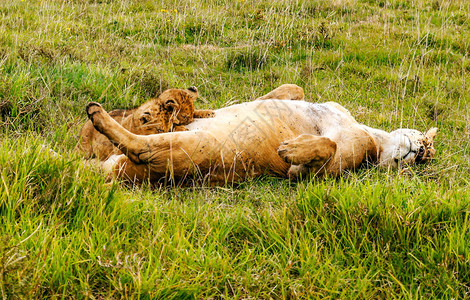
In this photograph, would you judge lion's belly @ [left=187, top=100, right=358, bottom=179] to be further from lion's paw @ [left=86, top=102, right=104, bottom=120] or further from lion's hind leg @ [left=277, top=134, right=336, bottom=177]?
lion's paw @ [left=86, top=102, right=104, bottom=120]

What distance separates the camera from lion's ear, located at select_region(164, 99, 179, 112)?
11.7 feet

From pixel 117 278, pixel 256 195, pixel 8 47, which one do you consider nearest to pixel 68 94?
pixel 8 47

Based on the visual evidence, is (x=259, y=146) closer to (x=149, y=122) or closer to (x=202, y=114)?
(x=202, y=114)

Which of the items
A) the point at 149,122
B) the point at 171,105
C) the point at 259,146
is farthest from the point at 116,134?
the point at 259,146

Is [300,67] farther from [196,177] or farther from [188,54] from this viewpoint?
[196,177]

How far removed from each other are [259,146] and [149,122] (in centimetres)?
88

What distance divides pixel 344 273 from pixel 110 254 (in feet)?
3.93

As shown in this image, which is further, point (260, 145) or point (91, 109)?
point (260, 145)

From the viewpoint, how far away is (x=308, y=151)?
131 inches

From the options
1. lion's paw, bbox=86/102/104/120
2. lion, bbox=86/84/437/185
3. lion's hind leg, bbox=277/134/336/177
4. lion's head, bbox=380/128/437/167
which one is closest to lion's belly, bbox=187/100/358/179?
lion, bbox=86/84/437/185

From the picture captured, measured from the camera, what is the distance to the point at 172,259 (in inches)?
90.6

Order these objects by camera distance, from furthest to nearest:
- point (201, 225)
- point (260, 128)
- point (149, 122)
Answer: point (260, 128), point (149, 122), point (201, 225)

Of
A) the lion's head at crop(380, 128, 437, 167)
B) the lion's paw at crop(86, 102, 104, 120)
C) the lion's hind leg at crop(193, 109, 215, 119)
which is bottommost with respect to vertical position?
the lion's head at crop(380, 128, 437, 167)

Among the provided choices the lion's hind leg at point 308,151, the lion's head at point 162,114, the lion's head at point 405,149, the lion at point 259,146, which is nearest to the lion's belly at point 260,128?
the lion at point 259,146
